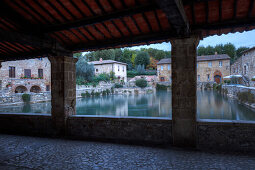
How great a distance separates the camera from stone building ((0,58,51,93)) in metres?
16.0

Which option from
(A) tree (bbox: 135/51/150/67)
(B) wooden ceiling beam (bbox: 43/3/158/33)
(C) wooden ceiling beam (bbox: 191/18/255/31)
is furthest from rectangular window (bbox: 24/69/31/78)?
(A) tree (bbox: 135/51/150/67)

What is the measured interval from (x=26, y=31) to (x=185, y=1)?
9.79 ft

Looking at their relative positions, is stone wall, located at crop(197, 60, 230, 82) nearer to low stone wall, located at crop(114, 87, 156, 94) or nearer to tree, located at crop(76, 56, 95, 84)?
low stone wall, located at crop(114, 87, 156, 94)

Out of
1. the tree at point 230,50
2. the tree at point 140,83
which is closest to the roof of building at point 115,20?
the tree at point 140,83

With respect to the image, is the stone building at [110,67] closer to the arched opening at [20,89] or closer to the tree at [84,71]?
the tree at [84,71]

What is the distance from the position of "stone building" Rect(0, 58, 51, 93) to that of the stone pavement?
14337 millimetres

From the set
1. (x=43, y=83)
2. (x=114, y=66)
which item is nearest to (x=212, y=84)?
(x=114, y=66)

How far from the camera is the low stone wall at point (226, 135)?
295 centimetres

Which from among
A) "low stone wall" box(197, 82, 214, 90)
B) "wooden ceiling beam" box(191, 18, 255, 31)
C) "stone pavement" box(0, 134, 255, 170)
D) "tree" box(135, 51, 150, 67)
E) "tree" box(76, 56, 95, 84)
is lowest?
"stone pavement" box(0, 134, 255, 170)

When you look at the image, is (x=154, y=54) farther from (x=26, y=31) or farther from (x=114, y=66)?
(x=26, y=31)

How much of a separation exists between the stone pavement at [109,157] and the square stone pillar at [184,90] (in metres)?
0.29

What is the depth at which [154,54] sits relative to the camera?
4300cm

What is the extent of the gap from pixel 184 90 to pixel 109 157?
179cm

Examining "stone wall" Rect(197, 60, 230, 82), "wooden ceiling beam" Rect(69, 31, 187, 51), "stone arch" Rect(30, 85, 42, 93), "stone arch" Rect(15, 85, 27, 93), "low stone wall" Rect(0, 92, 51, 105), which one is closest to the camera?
"wooden ceiling beam" Rect(69, 31, 187, 51)
